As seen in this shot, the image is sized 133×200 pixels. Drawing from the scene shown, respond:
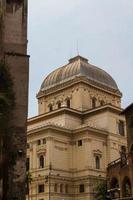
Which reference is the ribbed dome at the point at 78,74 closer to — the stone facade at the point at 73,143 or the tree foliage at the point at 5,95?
the stone facade at the point at 73,143

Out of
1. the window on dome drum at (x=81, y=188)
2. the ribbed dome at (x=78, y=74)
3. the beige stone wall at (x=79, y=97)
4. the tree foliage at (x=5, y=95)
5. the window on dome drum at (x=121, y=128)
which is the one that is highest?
the ribbed dome at (x=78, y=74)

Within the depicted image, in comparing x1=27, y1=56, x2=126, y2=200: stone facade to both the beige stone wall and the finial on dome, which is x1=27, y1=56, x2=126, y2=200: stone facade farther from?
the finial on dome

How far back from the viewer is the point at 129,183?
39.5 metres

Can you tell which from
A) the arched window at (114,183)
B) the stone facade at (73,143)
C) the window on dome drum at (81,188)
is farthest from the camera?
the window on dome drum at (81,188)

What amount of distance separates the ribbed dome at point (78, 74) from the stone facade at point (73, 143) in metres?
0.79

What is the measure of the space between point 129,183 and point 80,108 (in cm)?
3647

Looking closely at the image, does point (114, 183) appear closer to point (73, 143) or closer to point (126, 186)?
point (126, 186)

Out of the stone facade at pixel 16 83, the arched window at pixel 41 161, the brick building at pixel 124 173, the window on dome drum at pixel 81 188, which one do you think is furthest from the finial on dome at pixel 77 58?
the stone facade at pixel 16 83

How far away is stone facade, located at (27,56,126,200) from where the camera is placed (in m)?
65.5

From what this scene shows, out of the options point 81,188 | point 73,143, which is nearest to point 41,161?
point 73,143

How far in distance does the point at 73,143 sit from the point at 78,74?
523 inches

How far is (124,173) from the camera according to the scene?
130 feet

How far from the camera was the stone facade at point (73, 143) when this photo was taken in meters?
65.5

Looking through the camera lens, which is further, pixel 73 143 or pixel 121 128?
pixel 121 128
